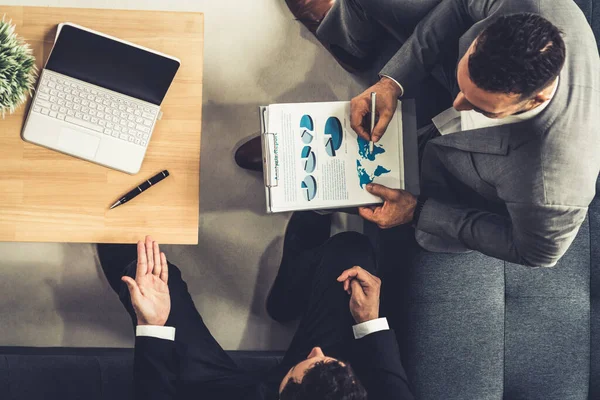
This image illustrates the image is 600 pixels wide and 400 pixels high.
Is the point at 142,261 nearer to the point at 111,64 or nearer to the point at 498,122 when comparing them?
the point at 111,64

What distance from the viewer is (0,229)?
1.26 meters

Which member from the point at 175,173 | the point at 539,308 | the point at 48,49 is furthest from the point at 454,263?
the point at 48,49

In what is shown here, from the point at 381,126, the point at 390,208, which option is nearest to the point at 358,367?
the point at 390,208

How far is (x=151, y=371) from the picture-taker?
1.32m

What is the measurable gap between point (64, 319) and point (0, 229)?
0.65 meters

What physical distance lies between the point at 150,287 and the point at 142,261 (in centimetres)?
8

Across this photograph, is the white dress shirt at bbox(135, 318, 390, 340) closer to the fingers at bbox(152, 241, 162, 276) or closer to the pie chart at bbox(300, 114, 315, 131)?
the fingers at bbox(152, 241, 162, 276)

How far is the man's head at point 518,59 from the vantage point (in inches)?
38.3

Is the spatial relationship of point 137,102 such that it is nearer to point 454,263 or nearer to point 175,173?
point 175,173

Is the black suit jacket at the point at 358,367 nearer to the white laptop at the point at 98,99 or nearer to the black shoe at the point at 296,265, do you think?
the black shoe at the point at 296,265

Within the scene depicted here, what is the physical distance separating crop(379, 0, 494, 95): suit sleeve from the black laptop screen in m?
0.62

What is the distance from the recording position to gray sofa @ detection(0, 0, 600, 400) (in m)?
1.39

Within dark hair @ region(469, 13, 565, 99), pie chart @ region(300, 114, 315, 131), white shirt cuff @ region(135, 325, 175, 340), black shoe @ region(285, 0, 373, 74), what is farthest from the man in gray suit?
white shirt cuff @ region(135, 325, 175, 340)

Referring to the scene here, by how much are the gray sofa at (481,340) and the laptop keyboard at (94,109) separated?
658 millimetres
